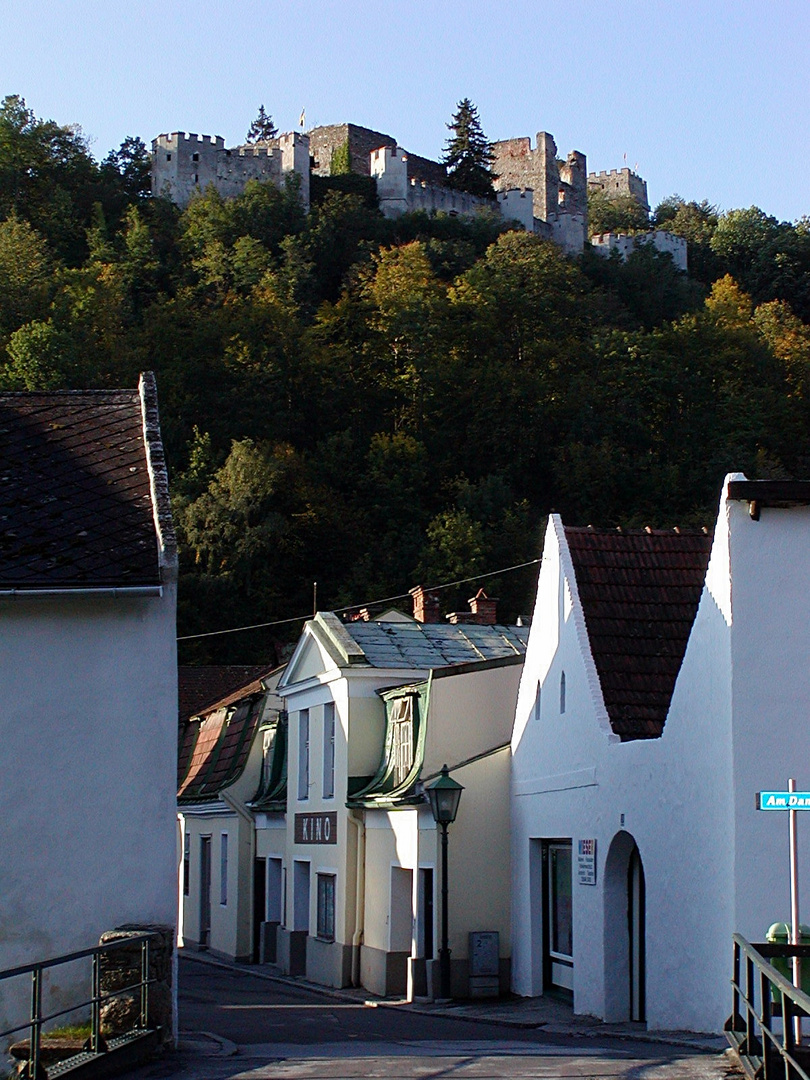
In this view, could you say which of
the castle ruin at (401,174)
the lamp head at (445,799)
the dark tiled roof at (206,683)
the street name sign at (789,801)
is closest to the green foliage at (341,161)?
the castle ruin at (401,174)

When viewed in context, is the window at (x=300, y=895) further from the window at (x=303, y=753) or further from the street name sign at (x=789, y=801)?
the street name sign at (x=789, y=801)

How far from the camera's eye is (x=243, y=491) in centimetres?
7200

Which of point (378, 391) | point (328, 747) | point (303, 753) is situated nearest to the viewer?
point (328, 747)

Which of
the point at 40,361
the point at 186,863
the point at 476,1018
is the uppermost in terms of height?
the point at 40,361

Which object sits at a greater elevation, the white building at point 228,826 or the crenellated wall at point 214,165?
the crenellated wall at point 214,165

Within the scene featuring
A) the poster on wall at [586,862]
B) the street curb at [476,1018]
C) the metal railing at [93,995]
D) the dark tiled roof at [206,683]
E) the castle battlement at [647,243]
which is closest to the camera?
the metal railing at [93,995]

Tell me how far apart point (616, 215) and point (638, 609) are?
130 metres

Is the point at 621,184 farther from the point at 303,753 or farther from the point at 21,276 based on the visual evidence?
the point at 303,753

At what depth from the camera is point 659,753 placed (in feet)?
51.4

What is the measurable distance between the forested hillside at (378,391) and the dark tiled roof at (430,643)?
37.0m

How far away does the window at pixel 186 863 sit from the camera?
35188 mm

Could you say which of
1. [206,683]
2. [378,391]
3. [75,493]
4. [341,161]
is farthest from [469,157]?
[75,493]

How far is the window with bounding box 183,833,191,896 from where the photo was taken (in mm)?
35188

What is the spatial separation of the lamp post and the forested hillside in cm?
4322
